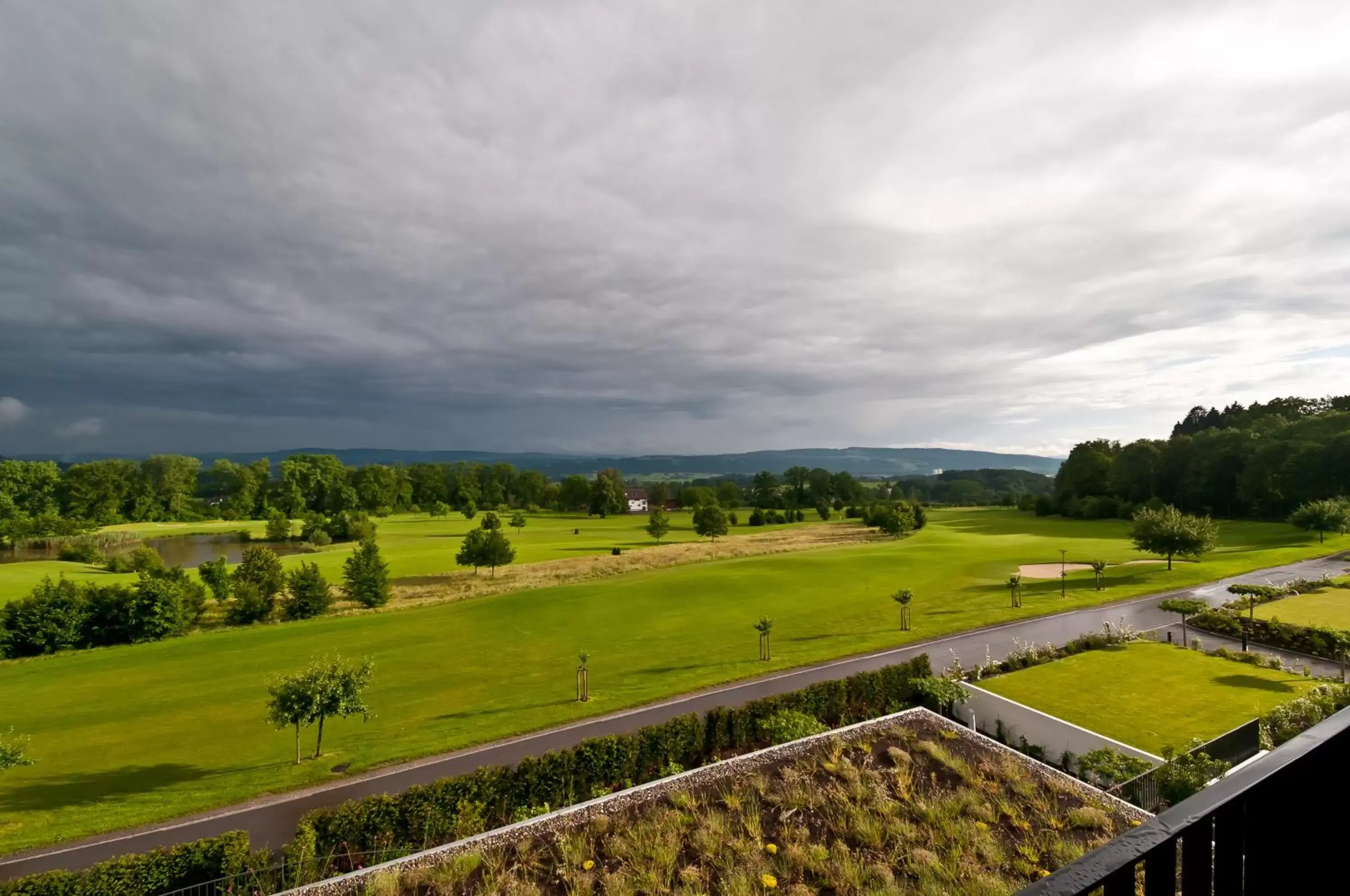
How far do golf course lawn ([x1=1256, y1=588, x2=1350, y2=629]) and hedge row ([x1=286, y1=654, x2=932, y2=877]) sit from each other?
72.6 ft

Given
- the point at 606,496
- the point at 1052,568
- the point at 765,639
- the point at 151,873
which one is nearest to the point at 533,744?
the point at 151,873

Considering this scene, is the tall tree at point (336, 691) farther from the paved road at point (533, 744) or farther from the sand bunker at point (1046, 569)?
the sand bunker at point (1046, 569)

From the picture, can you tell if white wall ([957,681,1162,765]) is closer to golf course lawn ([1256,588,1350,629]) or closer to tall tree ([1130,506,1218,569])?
golf course lawn ([1256,588,1350,629])

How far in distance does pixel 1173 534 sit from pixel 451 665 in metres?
48.5

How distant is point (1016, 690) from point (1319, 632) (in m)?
15.1

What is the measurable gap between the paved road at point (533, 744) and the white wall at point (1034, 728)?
4.34 meters

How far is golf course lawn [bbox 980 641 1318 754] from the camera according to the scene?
17.8 meters

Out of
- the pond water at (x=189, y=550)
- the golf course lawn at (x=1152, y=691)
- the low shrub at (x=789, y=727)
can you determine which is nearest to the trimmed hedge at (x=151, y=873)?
the low shrub at (x=789, y=727)

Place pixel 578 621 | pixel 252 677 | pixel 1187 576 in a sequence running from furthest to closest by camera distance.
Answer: pixel 1187 576 → pixel 578 621 → pixel 252 677

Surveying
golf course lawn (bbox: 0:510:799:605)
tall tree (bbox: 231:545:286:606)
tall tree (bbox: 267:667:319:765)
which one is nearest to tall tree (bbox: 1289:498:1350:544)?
golf course lawn (bbox: 0:510:799:605)

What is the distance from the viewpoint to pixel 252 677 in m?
27.0

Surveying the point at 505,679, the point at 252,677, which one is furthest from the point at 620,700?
the point at 252,677

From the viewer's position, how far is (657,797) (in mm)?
13062

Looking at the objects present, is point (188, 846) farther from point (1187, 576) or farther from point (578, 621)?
point (1187, 576)
